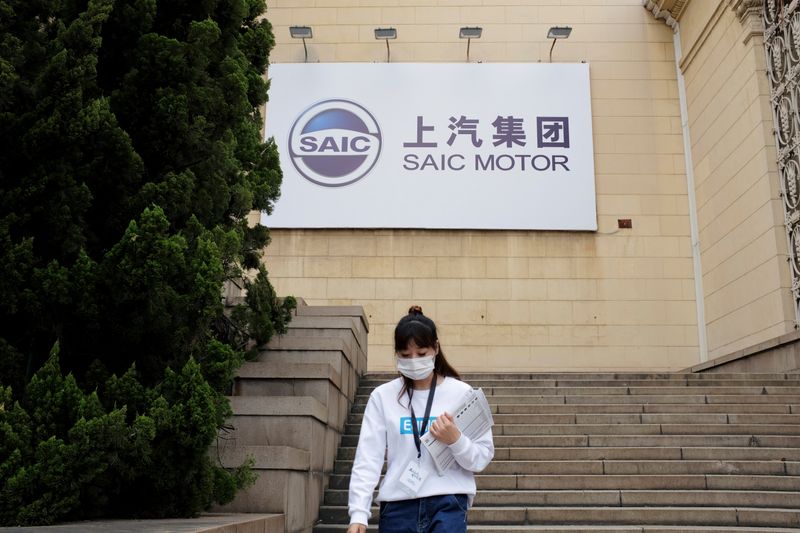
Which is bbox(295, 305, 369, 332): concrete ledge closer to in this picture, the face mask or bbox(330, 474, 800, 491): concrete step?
bbox(330, 474, 800, 491): concrete step

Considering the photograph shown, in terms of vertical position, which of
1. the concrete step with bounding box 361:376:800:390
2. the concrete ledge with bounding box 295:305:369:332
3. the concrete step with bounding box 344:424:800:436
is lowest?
the concrete step with bounding box 344:424:800:436

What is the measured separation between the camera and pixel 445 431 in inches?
98.6

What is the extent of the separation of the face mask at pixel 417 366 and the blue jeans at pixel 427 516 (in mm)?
410

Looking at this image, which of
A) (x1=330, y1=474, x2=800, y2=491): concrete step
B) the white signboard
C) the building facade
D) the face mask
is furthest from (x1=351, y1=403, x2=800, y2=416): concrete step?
the white signboard

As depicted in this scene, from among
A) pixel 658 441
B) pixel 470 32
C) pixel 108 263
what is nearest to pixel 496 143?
pixel 470 32

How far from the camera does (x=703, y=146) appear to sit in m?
13.1

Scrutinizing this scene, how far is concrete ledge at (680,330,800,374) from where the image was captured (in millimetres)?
9477

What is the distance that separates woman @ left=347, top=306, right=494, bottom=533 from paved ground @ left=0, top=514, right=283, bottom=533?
106 cm

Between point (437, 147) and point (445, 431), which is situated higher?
point (437, 147)

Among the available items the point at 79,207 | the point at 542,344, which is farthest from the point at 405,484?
the point at 542,344

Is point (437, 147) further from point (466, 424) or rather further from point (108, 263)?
point (466, 424)

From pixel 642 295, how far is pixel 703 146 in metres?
2.75

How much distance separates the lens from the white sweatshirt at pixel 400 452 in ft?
8.35

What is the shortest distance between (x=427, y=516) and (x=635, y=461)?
4.52m
